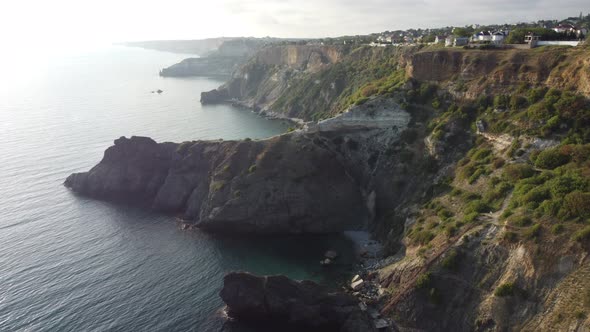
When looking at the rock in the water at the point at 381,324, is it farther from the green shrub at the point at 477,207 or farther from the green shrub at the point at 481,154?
the green shrub at the point at 481,154

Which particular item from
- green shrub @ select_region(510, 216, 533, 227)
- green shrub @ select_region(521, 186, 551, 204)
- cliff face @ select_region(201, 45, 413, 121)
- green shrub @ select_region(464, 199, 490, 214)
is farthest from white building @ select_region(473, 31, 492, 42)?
green shrub @ select_region(510, 216, 533, 227)

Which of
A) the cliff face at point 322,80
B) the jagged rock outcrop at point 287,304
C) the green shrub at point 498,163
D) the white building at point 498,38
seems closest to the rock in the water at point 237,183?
the jagged rock outcrop at point 287,304

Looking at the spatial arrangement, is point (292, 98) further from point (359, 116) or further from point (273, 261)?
point (273, 261)

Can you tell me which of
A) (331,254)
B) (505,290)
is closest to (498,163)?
(505,290)

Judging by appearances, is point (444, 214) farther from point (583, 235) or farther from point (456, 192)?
point (583, 235)

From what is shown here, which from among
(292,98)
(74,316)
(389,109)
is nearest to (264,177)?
(389,109)

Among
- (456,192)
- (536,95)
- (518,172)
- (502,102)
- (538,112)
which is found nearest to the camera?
(518,172)
